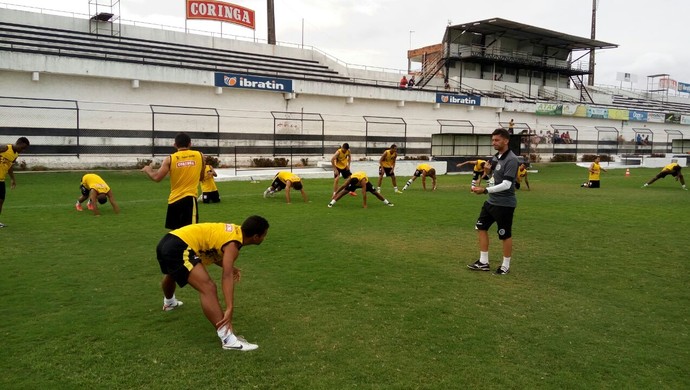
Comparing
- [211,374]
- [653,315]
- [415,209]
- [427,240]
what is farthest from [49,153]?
[653,315]

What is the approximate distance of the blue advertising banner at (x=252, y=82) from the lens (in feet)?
90.3

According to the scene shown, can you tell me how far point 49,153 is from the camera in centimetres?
2314

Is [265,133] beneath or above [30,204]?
above

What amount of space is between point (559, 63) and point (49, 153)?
48459 mm

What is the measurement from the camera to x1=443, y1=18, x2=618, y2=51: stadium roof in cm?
4456

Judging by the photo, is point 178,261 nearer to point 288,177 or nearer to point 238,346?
point 238,346

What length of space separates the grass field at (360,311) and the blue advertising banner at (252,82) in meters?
17.2

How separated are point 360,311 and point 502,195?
289 centimetres

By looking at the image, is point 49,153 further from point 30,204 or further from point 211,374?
point 211,374

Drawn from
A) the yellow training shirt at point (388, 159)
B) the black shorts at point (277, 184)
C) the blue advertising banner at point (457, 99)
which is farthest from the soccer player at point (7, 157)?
the blue advertising banner at point (457, 99)

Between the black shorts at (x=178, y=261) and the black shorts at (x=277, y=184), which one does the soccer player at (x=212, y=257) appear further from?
the black shorts at (x=277, y=184)

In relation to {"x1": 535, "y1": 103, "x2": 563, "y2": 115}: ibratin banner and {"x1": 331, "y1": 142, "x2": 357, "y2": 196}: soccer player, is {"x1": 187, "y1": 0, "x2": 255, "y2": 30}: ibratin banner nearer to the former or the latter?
{"x1": 535, "y1": 103, "x2": 563, "y2": 115}: ibratin banner

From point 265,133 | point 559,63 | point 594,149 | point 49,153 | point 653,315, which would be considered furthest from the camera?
point 559,63

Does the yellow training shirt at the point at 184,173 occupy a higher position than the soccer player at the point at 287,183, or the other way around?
the yellow training shirt at the point at 184,173
